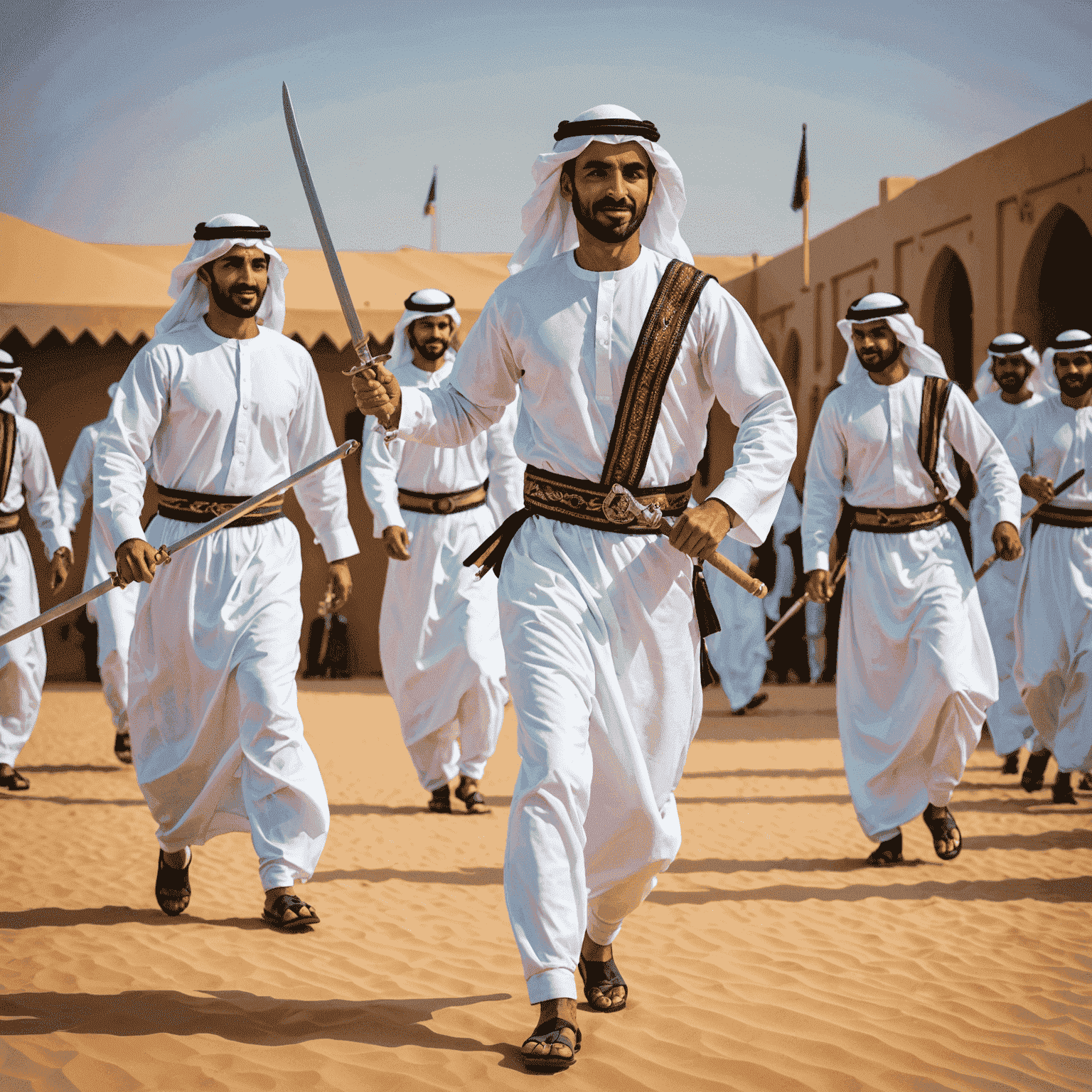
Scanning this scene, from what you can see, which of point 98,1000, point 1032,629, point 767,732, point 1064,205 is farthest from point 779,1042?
point 1064,205

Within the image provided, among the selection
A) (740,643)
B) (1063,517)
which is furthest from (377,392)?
(740,643)

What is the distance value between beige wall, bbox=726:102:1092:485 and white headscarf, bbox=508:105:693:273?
8.65 meters

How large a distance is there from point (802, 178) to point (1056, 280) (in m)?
9.05

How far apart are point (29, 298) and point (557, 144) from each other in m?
25.5

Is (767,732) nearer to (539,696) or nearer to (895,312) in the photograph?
(895,312)

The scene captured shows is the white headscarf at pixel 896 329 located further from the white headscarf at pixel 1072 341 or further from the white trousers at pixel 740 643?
the white trousers at pixel 740 643

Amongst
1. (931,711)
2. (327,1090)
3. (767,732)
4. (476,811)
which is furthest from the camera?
(767,732)

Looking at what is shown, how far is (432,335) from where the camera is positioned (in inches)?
318

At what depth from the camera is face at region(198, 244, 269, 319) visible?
5344 mm

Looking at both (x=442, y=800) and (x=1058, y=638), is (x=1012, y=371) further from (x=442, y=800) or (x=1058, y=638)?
(x=442, y=800)

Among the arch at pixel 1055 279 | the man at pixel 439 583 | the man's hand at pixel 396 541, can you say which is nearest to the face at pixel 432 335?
the man at pixel 439 583

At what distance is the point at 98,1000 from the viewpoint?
13.4 ft

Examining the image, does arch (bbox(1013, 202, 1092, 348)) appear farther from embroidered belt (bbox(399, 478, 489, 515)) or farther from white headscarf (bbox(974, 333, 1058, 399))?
embroidered belt (bbox(399, 478, 489, 515))

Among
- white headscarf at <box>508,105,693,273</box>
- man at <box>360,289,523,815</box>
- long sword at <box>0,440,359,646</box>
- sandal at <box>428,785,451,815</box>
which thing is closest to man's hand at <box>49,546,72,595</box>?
man at <box>360,289,523,815</box>
